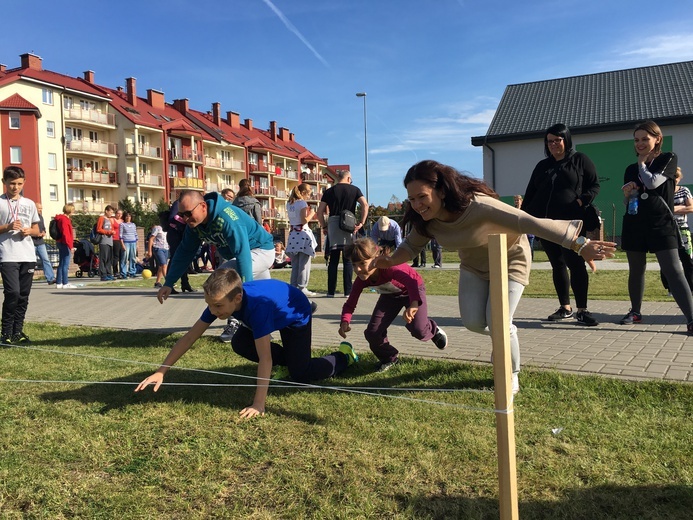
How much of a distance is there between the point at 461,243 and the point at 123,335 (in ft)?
15.3

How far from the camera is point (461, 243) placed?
3428mm

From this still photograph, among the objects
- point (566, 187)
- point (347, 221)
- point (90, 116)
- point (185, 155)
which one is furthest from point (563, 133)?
point (185, 155)

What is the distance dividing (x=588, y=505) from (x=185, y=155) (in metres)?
62.9

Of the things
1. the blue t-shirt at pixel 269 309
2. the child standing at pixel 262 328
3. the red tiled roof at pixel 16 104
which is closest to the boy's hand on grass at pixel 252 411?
the child standing at pixel 262 328

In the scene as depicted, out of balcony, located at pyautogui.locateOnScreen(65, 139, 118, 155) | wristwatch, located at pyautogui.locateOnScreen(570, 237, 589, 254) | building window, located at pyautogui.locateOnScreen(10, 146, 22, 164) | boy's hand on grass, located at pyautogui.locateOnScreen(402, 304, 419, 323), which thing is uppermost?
balcony, located at pyautogui.locateOnScreen(65, 139, 118, 155)

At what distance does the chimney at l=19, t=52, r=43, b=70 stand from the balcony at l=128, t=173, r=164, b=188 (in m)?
12.4

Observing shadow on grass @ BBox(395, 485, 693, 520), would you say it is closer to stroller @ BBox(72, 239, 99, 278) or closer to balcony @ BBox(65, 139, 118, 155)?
stroller @ BBox(72, 239, 99, 278)

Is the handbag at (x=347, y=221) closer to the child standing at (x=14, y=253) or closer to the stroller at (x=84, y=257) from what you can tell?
the child standing at (x=14, y=253)

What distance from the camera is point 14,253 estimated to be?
621cm

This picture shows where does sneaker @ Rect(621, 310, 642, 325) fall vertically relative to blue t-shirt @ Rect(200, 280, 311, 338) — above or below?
below

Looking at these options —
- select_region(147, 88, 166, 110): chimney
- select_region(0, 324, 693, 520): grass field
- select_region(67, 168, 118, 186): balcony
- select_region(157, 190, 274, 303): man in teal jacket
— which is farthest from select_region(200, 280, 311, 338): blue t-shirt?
select_region(147, 88, 166, 110): chimney

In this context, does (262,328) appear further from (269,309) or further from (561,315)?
(561,315)

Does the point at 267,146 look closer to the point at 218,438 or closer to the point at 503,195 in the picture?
the point at 503,195

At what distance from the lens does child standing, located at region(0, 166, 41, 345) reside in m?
6.10
